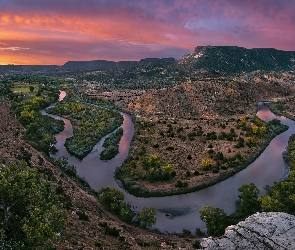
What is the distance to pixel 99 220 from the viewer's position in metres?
40.8

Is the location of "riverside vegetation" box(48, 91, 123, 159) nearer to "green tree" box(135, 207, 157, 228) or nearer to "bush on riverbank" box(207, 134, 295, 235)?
"green tree" box(135, 207, 157, 228)

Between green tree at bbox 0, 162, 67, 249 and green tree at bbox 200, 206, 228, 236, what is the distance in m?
23.7

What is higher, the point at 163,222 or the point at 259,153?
the point at 259,153

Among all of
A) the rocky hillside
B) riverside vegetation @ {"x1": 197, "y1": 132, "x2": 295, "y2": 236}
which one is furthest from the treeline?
riverside vegetation @ {"x1": 197, "y1": 132, "x2": 295, "y2": 236}

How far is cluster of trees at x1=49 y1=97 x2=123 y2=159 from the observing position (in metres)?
77.1

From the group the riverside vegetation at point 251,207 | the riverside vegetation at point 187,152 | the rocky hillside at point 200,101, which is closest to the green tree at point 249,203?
the riverside vegetation at point 251,207

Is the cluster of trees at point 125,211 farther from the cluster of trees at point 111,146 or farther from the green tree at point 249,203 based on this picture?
the cluster of trees at point 111,146

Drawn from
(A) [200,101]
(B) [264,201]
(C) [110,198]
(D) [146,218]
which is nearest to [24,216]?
(D) [146,218]

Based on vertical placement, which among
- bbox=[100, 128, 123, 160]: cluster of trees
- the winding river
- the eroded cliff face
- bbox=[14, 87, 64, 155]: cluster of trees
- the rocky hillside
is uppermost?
the rocky hillside

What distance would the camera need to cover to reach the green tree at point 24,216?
2016cm

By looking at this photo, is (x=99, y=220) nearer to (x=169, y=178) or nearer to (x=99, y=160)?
(x=169, y=178)

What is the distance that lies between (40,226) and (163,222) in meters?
29.1

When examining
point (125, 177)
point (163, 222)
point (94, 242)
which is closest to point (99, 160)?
point (125, 177)

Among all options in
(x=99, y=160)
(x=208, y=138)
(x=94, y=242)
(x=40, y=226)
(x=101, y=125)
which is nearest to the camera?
(x=40, y=226)
